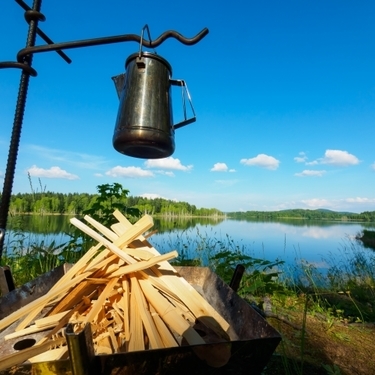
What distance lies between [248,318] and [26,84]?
2.44m

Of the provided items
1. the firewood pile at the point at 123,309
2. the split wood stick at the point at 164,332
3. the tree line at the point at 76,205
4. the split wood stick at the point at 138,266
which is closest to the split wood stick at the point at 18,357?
the firewood pile at the point at 123,309

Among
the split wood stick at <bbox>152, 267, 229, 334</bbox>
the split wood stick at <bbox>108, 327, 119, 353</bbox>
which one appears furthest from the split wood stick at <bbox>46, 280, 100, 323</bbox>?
the split wood stick at <bbox>152, 267, 229, 334</bbox>

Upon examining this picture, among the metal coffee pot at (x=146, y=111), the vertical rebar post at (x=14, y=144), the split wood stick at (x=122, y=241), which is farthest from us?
the vertical rebar post at (x=14, y=144)

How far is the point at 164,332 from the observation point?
1342 millimetres

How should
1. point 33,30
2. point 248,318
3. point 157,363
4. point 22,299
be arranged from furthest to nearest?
point 33,30 → point 22,299 → point 248,318 → point 157,363

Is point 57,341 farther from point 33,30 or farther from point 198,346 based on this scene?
point 33,30

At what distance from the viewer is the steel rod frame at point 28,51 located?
81.1 inches

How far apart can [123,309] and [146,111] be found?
1.39 m

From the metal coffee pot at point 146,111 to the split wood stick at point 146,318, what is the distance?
0.99 meters

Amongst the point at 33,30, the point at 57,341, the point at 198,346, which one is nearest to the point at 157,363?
the point at 198,346

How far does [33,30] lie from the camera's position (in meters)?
2.23

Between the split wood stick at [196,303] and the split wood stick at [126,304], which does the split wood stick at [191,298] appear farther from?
the split wood stick at [126,304]

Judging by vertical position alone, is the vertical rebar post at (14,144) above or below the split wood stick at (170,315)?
above

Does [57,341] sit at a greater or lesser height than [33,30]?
lesser
